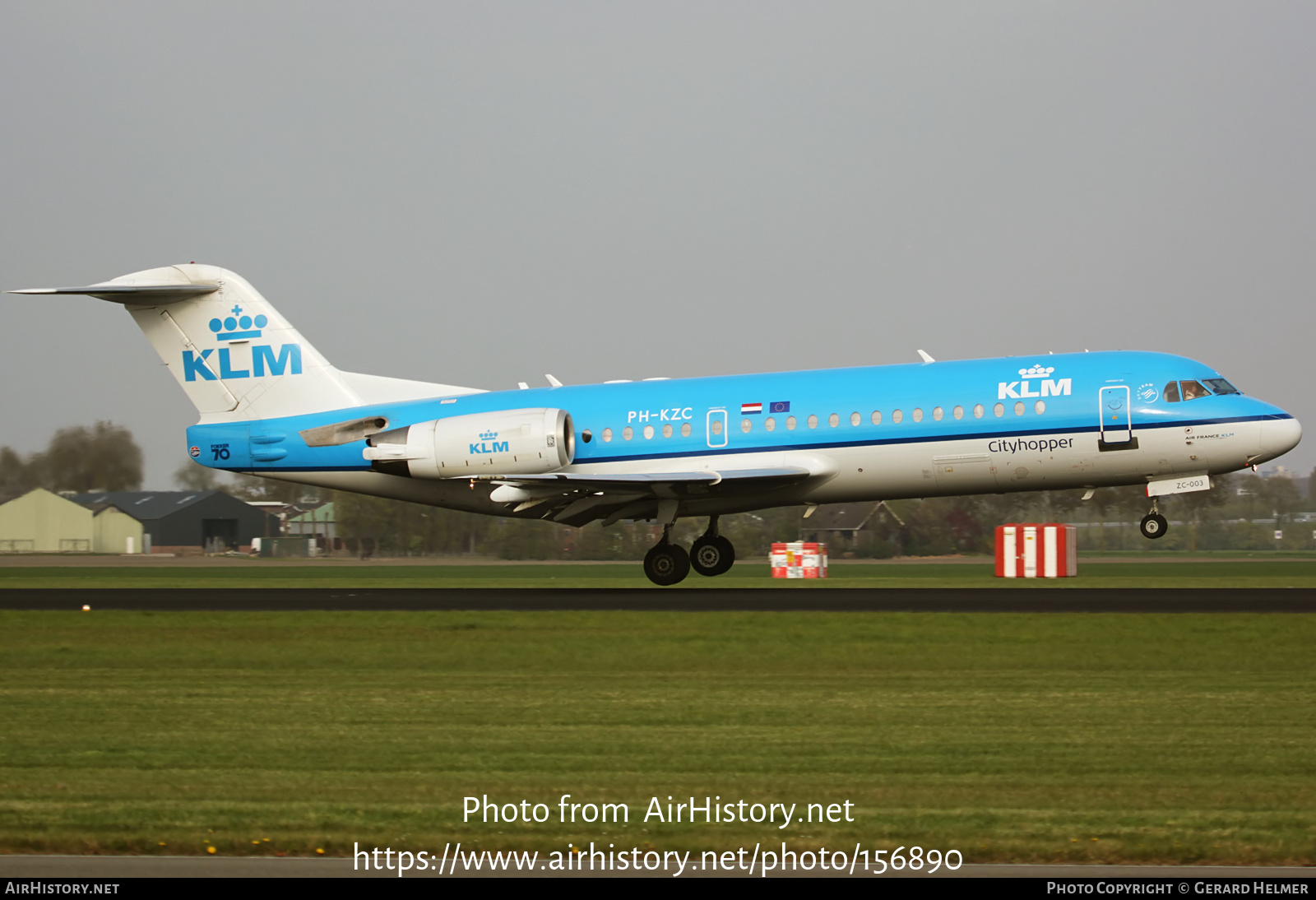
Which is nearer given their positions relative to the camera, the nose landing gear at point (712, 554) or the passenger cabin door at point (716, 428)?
the passenger cabin door at point (716, 428)

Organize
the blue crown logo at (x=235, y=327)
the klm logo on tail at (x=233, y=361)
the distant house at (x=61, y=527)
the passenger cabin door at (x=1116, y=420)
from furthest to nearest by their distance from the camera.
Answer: the distant house at (x=61, y=527), the blue crown logo at (x=235, y=327), the klm logo on tail at (x=233, y=361), the passenger cabin door at (x=1116, y=420)

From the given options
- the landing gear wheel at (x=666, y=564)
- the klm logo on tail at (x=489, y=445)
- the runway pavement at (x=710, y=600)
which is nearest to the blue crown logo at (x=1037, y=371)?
the runway pavement at (x=710, y=600)

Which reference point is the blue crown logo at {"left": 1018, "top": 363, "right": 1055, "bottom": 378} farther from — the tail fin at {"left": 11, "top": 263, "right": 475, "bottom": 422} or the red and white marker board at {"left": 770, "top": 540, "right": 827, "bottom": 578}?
the red and white marker board at {"left": 770, "top": 540, "right": 827, "bottom": 578}

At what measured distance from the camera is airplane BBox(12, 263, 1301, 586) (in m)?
25.6

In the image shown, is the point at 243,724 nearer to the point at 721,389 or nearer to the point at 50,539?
the point at 721,389

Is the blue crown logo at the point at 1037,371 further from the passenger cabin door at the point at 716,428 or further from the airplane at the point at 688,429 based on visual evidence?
the passenger cabin door at the point at 716,428

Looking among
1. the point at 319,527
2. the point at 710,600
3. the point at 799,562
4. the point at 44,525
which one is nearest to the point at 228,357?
the point at 710,600

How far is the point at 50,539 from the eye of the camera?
59.9 metres

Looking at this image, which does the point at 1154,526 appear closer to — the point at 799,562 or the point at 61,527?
the point at 799,562

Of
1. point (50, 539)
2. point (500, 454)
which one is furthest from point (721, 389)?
point (50, 539)

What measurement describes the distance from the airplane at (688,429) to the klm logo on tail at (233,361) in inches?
1.6

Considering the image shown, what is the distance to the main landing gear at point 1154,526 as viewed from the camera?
Result: 987 inches

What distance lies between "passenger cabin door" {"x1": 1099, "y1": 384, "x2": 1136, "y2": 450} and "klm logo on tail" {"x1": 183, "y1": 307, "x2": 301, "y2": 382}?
1728 centimetres

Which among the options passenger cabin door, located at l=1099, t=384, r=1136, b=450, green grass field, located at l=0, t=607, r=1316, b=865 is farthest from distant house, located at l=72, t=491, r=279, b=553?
passenger cabin door, located at l=1099, t=384, r=1136, b=450
